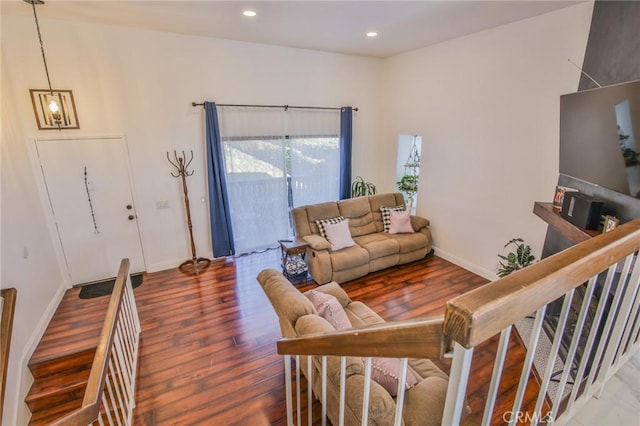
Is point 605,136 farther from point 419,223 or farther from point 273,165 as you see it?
point 273,165

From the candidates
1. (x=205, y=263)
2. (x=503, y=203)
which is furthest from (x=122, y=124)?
(x=503, y=203)

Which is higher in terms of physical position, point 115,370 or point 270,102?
point 270,102

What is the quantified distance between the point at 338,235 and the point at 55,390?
331 centimetres

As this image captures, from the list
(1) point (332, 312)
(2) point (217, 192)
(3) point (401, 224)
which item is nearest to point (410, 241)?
(3) point (401, 224)

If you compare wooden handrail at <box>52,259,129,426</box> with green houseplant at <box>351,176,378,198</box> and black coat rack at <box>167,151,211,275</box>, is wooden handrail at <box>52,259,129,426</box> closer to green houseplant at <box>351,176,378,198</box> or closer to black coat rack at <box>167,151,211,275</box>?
black coat rack at <box>167,151,211,275</box>

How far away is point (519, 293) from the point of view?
586mm

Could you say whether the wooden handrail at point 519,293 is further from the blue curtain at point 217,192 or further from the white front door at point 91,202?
the white front door at point 91,202

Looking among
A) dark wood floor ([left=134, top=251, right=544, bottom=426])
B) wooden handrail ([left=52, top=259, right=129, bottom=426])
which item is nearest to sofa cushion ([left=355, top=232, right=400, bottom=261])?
dark wood floor ([left=134, top=251, right=544, bottom=426])

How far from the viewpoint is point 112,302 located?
2.31 m

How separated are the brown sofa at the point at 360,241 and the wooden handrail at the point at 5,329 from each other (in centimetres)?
291

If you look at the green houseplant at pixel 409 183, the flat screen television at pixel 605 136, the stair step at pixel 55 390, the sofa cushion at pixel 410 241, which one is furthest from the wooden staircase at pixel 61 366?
the green houseplant at pixel 409 183

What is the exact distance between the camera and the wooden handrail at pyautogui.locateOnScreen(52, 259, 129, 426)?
1380 mm

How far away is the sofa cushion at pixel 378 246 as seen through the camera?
440 cm

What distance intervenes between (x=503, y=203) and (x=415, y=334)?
405cm
